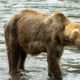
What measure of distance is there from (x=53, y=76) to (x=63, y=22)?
1.22 metres

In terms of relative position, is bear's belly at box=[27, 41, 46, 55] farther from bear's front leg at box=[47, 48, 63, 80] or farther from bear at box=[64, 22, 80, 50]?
bear at box=[64, 22, 80, 50]

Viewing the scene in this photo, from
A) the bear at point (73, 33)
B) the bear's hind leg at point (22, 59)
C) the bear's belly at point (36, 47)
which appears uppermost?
the bear at point (73, 33)

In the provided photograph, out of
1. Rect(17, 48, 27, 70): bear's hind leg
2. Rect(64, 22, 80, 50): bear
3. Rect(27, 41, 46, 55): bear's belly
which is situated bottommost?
Rect(17, 48, 27, 70): bear's hind leg

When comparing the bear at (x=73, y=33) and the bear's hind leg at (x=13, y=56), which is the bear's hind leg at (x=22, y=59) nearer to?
the bear's hind leg at (x=13, y=56)

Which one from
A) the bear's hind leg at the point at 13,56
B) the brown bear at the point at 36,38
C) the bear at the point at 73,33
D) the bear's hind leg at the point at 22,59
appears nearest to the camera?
the bear at the point at 73,33

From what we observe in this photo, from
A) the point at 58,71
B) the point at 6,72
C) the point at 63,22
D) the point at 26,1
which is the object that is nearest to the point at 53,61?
the point at 58,71

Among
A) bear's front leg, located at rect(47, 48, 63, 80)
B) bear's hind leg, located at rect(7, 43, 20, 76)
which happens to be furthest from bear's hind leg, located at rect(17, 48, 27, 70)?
bear's front leg, located at rect(47, 48, 63, 80)

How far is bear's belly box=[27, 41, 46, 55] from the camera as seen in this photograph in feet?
31.1

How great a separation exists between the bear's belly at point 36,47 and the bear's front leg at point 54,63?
0.82 ft

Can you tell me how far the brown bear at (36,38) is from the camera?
9.23 metres

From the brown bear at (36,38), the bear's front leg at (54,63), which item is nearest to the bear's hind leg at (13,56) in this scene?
the brown bear at (36,38)

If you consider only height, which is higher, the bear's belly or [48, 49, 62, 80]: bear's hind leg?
the bear's belly

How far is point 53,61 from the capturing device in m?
9.34

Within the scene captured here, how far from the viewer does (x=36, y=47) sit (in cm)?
957
